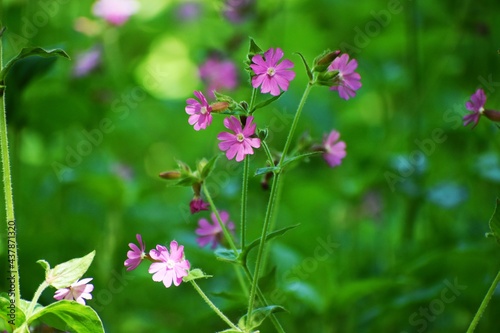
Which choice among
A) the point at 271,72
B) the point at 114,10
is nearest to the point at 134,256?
the point at 271,72

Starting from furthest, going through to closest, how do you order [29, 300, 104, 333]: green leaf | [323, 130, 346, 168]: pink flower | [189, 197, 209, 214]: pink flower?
1. [323, 130, 346, 168]: pink flower
2. [189, 197, 209, 214]: pink flower
3. [29, 300, 104, 333]: green leaf

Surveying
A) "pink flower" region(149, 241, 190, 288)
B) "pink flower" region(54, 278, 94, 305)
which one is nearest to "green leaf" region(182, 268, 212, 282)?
"pink flower" region(149, 241, 190, 288)

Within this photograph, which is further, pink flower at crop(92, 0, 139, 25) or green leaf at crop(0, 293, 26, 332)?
pink flower at crop(92, 0, 139, 25)

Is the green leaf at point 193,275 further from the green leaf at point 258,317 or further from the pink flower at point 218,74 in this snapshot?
the pink flower at point 218,74

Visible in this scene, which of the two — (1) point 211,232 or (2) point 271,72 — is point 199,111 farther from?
(1) point 211,232

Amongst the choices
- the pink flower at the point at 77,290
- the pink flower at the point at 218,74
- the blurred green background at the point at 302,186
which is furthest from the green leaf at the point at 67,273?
the pink flower at the point at 218,74

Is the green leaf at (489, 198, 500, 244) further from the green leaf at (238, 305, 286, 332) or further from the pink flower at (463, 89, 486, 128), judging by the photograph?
the green leaf at (238, 305, 286, 332)

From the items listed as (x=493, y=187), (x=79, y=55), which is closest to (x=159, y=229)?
(x=79, y=55)
